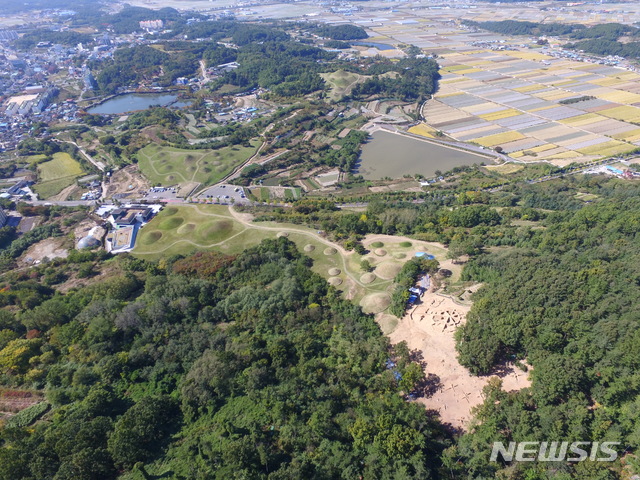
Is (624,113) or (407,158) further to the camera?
(624,113)

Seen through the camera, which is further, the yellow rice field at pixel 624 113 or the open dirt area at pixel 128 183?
the yellow rice field at pixel 624 113

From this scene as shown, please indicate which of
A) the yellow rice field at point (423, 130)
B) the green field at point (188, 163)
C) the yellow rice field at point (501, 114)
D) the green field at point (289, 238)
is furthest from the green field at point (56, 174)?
the yellow rice field at point (501, 114)

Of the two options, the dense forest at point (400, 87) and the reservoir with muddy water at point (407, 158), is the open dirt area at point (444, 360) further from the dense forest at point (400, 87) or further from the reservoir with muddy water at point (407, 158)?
the dense forest at point (400, 87)

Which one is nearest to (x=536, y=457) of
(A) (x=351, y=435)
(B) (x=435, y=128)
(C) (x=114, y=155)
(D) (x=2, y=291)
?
(A) (x=351, y=435)

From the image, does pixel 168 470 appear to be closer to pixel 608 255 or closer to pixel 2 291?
pixel 2 291

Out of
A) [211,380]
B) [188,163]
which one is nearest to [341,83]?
[188,163]

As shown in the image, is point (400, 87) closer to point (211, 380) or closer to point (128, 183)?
point (128, 183)

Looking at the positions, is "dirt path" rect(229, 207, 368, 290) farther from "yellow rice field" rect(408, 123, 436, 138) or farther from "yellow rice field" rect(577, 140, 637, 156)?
"yellow rice field" rect(577, 140, 637, 156)
